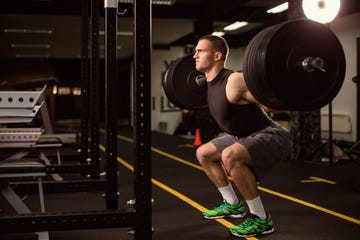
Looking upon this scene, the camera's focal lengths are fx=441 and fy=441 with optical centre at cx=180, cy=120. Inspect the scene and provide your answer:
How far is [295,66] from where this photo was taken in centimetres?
202

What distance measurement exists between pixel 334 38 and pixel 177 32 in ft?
33.3

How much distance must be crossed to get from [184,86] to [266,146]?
3.12 feet

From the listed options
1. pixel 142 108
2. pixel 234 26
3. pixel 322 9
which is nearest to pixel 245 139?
pixel 142 108

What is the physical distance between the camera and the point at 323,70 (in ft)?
6.76

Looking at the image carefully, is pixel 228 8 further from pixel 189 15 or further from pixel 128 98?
pixel 128 98

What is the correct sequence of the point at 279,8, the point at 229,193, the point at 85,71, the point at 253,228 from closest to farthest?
the point at 253,228 < the point at 229,193 < the point at 85,71 < the point at 279,8

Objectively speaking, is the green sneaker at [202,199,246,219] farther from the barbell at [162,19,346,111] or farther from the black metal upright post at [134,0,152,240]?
the barbell at [162,19,346,111]

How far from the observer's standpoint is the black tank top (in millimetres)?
2691

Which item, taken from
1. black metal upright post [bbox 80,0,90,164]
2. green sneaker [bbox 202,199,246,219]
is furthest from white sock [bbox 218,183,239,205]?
black metal upright post [bbox 80,0,90,164]

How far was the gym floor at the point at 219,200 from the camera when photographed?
2775 mm

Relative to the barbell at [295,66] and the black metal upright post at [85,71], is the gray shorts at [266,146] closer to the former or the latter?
the barbell at [295,66]

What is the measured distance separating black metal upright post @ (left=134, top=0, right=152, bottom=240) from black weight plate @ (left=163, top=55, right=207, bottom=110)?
126cm

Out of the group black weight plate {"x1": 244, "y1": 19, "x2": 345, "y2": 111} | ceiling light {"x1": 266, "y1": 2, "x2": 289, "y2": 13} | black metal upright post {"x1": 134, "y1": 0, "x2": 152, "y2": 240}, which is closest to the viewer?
black weight plate {"x1": 244, "y1": 19, "x2": 345, "y2": 111}

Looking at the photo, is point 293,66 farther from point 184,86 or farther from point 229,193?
point 184,86
